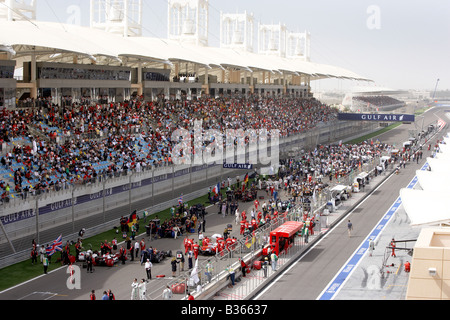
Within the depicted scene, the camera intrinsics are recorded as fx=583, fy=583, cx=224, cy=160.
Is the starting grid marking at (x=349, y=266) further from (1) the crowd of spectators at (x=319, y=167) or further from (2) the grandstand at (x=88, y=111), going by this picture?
(2) the grandstand at (x=88, y=111)

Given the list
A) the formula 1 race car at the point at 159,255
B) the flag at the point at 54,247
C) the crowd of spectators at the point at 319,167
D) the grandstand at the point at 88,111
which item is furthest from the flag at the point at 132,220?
the crowd of spectators at the point at 319,167

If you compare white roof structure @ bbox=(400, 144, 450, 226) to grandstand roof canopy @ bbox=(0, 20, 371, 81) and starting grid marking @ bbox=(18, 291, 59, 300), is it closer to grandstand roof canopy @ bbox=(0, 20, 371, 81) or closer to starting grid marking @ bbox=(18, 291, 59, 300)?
starting grid marking @ bbox=(18, 291, 59, 300)

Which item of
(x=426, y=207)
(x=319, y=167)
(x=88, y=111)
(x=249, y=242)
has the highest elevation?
(x=88, y=111)

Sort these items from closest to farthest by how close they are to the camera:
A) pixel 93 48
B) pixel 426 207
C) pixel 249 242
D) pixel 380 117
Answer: pixel 426 207
pixel 249 242
pixel 93 48
pixel 380 117

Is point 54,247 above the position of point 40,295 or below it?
above

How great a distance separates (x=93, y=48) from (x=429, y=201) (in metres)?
24.2

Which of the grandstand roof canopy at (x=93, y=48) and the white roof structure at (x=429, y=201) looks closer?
the white roof structure at (x=429, y=201)

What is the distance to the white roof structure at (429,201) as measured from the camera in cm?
2289

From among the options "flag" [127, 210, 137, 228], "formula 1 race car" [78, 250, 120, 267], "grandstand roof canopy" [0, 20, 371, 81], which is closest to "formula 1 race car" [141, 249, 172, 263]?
"formula 1 race car" [78, 250, 120, 267]

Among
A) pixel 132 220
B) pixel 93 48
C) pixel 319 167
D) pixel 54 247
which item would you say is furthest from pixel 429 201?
pixel 319 167

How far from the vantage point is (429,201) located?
25484mm

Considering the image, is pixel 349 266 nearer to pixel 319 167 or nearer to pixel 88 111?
pixel 88 111

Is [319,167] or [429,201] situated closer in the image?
[429,201]

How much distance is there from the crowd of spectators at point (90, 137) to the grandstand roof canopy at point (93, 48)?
12.1 ft
